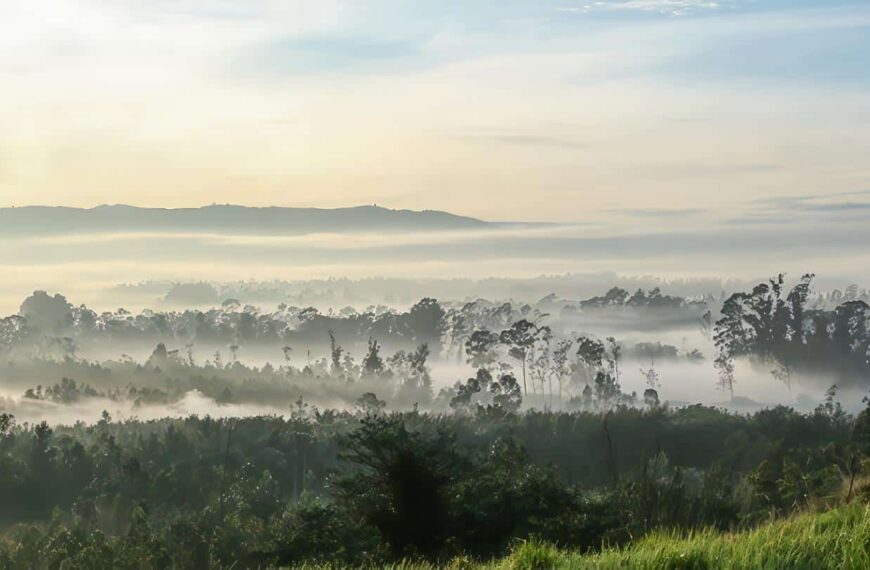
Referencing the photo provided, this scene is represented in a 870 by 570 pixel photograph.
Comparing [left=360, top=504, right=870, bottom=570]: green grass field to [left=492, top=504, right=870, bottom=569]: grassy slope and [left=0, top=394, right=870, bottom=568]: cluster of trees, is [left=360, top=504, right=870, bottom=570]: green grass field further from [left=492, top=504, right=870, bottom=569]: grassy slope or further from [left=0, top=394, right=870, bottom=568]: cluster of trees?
[left=0, top=394, right=870, bottom=568]: cluster of trees

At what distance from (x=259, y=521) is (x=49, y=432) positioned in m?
75.6

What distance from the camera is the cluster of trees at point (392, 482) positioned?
114ft

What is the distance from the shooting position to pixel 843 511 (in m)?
15.2

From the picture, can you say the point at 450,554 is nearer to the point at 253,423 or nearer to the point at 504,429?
the point at 504,429

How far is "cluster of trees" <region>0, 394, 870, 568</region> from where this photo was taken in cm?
3481

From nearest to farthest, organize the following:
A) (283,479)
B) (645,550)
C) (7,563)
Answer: (645,550)
(7,563)
(283,479)

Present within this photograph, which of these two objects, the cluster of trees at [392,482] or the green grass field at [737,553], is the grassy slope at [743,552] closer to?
the green grass field at [737,553]

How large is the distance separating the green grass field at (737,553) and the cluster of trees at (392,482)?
210 cm

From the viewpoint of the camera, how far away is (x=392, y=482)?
35875 millimetres

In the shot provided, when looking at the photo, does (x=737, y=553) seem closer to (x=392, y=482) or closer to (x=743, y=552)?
(x=743, y=552)

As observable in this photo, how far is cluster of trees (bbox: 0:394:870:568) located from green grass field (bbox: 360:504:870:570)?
2096 mm

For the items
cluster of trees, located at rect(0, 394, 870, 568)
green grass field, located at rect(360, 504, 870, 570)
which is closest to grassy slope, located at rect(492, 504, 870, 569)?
green grass field, located at rect(360, 504, 870, 570)

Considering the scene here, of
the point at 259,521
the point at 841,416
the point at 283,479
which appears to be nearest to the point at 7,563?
the point at 259,521

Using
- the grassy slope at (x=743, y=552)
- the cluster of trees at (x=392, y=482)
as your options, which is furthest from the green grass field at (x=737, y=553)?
the cluster of trees at (x=392, y=482)
